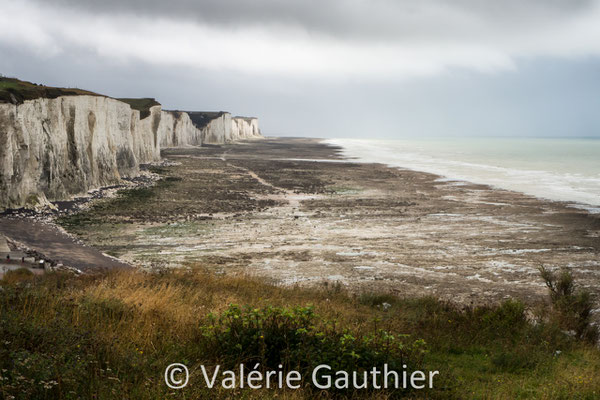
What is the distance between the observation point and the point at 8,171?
25.0 meters

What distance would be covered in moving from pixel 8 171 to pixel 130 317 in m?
22.1

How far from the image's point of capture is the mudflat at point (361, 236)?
16.2m

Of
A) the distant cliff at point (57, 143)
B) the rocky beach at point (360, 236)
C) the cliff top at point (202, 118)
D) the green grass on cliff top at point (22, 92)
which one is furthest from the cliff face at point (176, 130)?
the rocky beach at point (360, 236)

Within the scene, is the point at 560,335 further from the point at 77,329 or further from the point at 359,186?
the point at 359,186

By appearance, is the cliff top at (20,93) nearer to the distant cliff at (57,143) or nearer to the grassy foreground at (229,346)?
the distant cliff at (57,143)

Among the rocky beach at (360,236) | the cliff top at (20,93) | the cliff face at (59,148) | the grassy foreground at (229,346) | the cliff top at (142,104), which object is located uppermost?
the cliff top at (142,104)

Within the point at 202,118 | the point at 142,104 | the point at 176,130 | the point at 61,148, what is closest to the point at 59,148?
the point at 61,148

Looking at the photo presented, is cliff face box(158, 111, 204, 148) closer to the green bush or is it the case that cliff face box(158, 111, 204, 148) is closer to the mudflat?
the mudflat

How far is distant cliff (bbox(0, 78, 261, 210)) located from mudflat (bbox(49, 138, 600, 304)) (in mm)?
3240

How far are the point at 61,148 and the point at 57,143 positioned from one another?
664 mm

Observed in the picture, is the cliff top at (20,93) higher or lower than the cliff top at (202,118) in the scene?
lower

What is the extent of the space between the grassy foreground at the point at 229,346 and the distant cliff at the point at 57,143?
18.0 metres

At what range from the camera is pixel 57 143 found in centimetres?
3067

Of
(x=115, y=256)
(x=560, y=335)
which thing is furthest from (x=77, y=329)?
(x=115, y=256)
